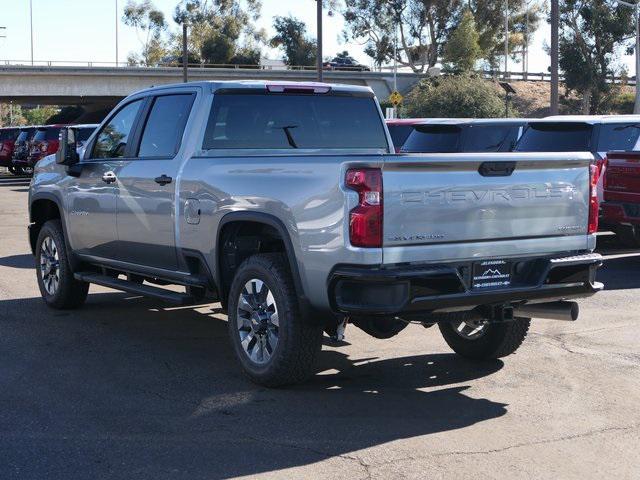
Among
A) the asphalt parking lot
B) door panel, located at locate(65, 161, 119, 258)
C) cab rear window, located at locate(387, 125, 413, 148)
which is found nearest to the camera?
the asphalt parking lot

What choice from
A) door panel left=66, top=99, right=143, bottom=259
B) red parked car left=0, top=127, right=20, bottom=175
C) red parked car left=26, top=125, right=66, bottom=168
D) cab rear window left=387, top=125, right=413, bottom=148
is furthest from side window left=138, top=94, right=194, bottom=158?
red parked car left=0, top=127, right=20, bottom=175

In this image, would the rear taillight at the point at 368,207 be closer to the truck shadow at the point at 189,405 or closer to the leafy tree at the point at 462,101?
the truck shadow at the point at 189,405

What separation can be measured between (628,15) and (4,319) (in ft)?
231

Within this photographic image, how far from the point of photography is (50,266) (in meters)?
9.30

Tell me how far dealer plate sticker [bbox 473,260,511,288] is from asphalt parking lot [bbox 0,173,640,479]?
2.48 ft

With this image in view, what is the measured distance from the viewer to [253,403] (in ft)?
19.9

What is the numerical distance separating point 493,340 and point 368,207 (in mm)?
1975

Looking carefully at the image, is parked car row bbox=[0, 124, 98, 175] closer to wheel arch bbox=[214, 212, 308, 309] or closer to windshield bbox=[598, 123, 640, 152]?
windshield bbox=[598, 123, 640, 152]

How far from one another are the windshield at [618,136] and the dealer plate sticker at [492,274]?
7863 mm

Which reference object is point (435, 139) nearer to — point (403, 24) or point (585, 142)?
point (585, 142)

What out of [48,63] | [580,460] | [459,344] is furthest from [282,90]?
[48,63]

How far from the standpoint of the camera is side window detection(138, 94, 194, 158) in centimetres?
745

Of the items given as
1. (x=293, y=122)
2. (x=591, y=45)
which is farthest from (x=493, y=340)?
(x=591, y=45)

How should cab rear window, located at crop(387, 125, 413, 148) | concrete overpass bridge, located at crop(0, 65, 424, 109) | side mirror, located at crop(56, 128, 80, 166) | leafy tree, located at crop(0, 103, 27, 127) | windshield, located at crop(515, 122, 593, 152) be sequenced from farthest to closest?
leafy tree, located at crop(0, 103, 27, 127)
concrete overpass bridge, located at crop(0, 65, 424, 109)
cab rear window, located at crop(387, 125, 413, 148)
windshield, located at crop(515, 122, 593, 152)
side mirror, located at crop(56, 128, 80, 166)
